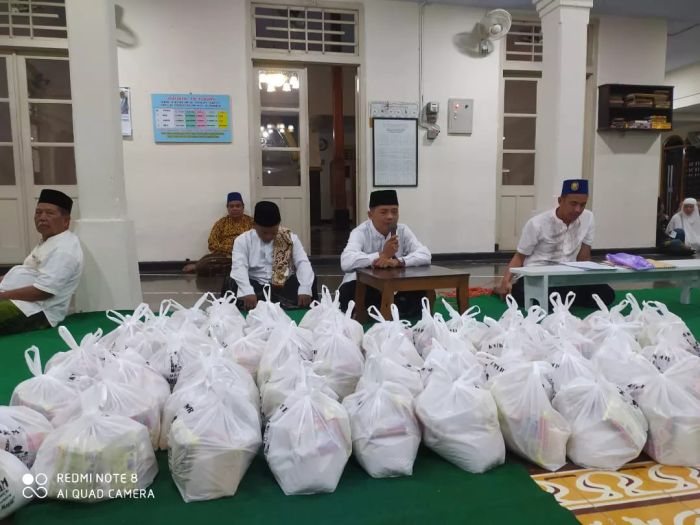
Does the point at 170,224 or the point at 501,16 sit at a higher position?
the point at 501,16

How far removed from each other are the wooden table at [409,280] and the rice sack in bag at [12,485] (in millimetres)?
1841

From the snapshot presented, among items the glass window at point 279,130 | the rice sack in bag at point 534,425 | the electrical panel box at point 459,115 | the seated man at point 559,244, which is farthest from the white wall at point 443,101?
the rice sack in bag at point 534,425

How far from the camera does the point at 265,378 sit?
183 centimetres

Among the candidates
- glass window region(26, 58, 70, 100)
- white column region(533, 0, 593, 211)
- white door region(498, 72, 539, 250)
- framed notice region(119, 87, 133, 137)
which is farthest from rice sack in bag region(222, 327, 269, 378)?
white door region(498, 72, 539, 250)

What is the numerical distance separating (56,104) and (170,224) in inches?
71.9

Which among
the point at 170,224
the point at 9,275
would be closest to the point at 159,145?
the point at 170,224

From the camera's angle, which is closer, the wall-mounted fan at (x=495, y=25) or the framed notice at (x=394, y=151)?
the wall-mounted fan at (x=495, y=25)

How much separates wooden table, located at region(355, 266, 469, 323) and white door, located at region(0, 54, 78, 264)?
4551mm

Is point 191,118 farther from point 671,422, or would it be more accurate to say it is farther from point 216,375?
point 671,422

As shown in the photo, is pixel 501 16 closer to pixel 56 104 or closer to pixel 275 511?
pixel 56 104

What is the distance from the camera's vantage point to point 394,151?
6.44 m

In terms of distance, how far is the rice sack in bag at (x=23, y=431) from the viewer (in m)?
1.35

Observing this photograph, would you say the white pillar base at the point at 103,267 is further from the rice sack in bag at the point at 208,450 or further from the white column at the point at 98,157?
the rice sack in bag at the point at 208,450

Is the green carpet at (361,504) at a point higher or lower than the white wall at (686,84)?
lower
